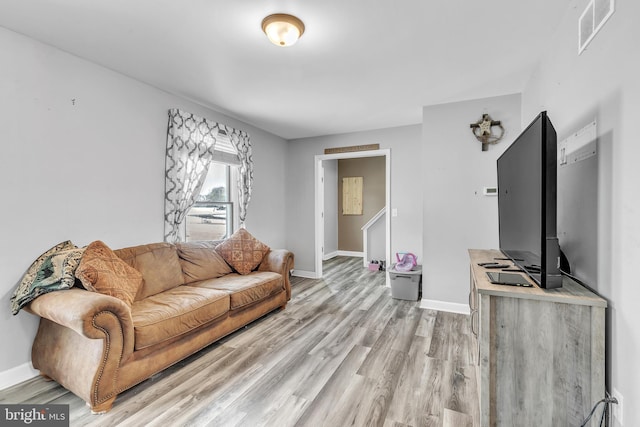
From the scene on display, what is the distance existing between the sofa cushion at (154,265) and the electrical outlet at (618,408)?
2947 millimetres

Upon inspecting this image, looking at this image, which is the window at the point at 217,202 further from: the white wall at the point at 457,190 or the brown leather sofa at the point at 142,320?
the white wall at the point at 457,190

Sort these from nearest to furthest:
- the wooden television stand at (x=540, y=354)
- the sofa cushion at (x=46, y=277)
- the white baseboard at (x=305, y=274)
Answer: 1. the wooden television stand at (x=540, y=354)
2. the sofa cushion at (x=46, y=277)
3. the white baseboard at (x=305, y=274)

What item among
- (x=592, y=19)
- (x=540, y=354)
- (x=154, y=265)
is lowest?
(x=540, y=354)

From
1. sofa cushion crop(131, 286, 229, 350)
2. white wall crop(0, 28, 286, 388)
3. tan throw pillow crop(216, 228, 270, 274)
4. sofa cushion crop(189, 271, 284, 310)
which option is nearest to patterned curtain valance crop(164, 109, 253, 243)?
white wall crop(0, 28, 286, 388)

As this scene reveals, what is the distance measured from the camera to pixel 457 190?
3.40m

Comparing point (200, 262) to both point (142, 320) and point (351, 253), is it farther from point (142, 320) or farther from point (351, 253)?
point (351, 253)

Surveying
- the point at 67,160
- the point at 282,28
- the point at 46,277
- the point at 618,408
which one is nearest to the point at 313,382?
the point at 618,408

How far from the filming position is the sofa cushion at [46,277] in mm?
1922

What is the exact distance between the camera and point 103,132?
2.56 meters

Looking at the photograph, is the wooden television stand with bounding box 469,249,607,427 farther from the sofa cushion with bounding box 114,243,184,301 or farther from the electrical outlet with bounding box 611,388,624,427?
the sofa cushion with bounding box 114,243,184,301

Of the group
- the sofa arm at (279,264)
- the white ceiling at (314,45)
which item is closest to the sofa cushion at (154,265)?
the sofa arm at (279,264)

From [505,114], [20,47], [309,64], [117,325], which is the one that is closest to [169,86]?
[20,47]

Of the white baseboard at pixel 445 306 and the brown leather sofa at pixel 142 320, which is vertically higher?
the brown leather sofa at pixel 142 320

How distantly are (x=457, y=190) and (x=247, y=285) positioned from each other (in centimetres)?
253
